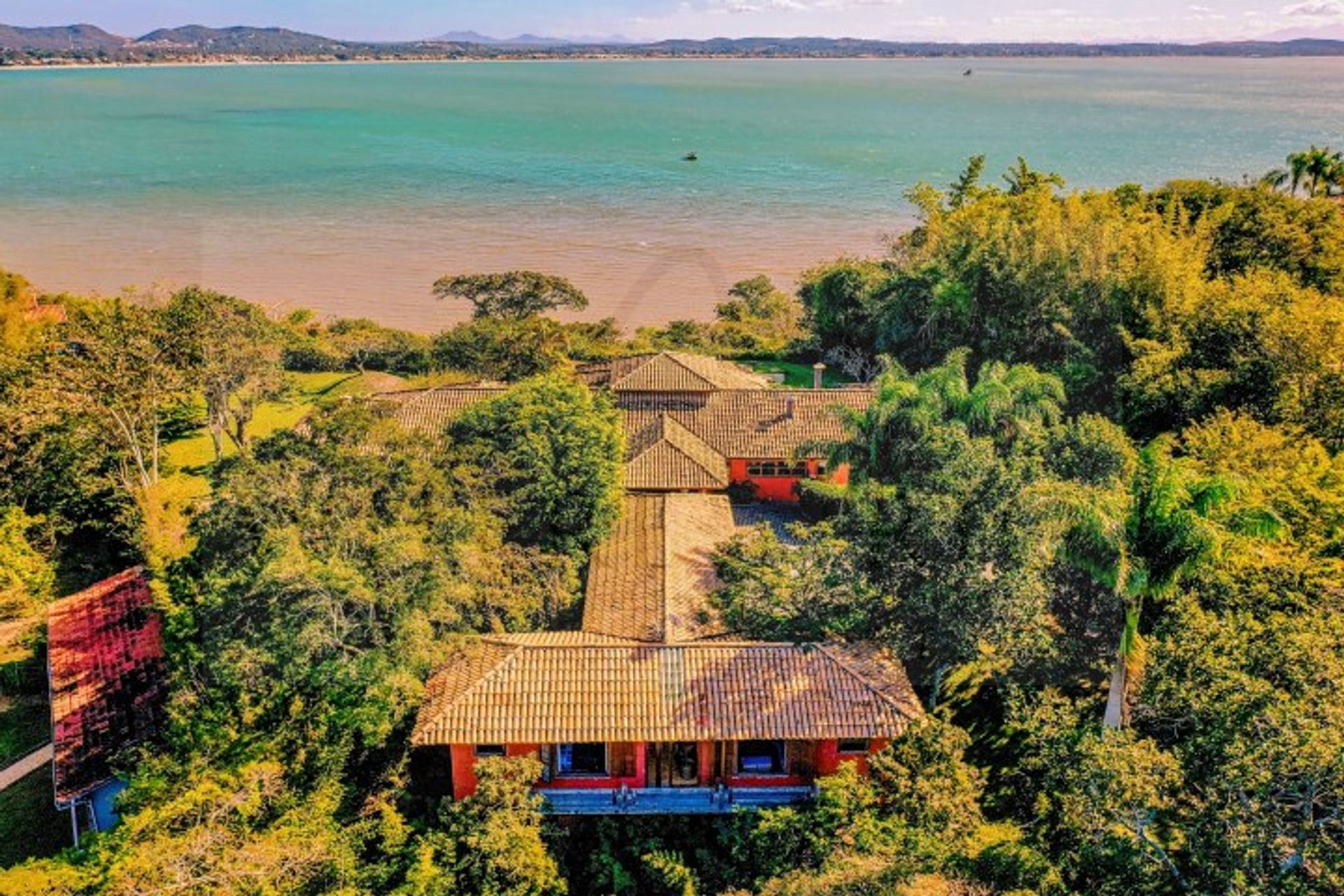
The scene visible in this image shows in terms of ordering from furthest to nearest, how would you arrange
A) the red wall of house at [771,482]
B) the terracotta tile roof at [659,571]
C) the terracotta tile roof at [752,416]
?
the red wall of house at [771,482] → the terracotta tile roof at [752,416] → the terracotta tile roof at [659,571]

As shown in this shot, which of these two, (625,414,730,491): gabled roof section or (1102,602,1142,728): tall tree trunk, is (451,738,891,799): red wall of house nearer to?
(1102,602,1142,728): tall tree trunk

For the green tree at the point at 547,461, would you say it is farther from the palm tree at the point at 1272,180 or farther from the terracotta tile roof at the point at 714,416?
the palm tree at the point at 1272,180

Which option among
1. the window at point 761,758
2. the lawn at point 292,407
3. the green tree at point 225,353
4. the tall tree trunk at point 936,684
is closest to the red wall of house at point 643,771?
the window at point 761,758

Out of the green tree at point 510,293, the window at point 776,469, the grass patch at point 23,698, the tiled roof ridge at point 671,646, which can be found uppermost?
the green tree at point 510,293

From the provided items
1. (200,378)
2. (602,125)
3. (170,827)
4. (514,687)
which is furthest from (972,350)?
(602,125)

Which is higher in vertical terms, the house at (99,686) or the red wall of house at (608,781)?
the house at (99,686)

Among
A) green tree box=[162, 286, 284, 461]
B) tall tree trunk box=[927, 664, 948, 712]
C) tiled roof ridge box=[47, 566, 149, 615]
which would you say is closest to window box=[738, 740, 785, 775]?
tall tree trunk box=[927, 664, 948, 712]
